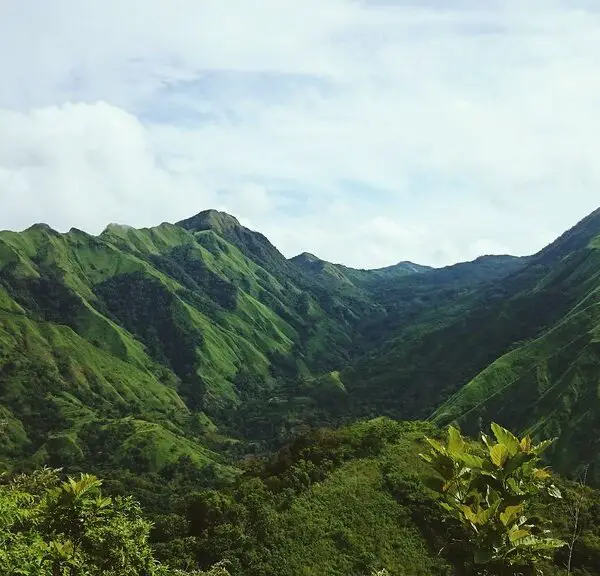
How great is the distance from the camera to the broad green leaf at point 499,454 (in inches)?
635

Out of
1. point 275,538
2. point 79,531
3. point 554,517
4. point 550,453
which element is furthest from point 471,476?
point 550,453

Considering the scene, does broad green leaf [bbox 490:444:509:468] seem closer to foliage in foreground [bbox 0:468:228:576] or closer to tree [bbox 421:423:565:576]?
tree [bbox 421:423:565:576]

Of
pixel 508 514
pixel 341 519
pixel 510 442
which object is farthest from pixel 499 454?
pixel 341 519

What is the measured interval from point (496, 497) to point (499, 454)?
117cm

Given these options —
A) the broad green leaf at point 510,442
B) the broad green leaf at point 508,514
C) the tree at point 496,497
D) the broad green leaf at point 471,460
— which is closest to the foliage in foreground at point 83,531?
the tree at point 496,497

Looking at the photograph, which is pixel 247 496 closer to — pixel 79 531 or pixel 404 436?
pixel 404 436

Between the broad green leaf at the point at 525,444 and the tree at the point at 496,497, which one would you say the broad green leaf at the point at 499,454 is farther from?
the broad green leaf at the point at 525,444

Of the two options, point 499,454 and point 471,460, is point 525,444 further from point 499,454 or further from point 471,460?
point 471,460

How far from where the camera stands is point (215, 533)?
190 feet

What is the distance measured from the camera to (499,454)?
1620 centimetres

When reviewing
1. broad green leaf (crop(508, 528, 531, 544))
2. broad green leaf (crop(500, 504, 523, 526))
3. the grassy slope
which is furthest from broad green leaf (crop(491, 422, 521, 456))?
the grassy slope

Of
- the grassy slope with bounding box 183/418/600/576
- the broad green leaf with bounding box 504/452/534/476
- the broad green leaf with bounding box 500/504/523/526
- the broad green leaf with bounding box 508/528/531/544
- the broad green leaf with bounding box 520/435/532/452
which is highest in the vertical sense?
the broad green leaf with bounding box 520/435/532/452

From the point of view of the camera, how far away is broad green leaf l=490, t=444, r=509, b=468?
16125mm

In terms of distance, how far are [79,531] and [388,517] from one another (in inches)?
1859
